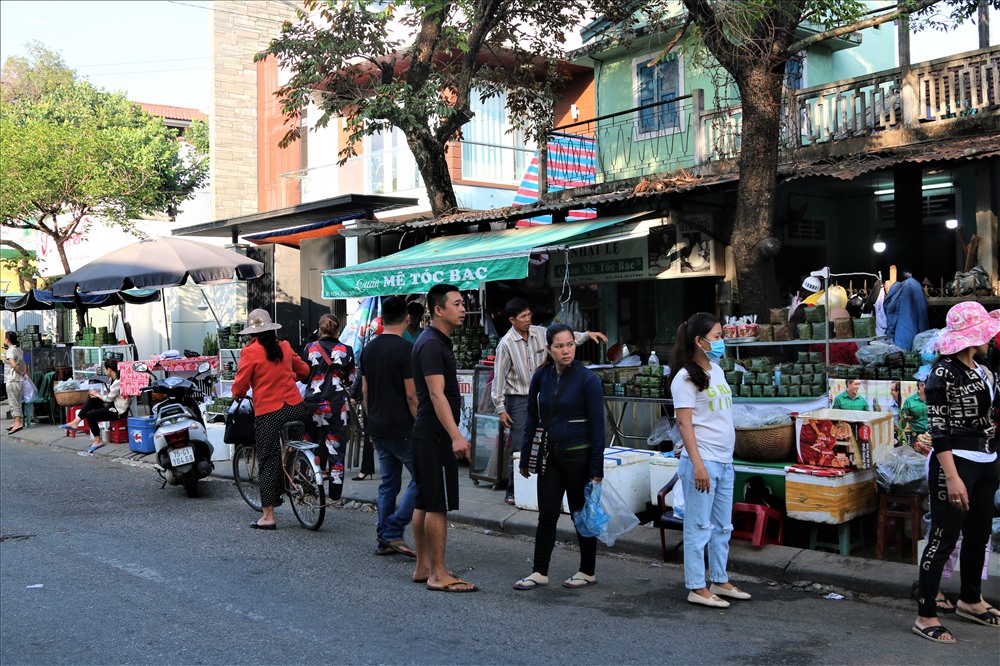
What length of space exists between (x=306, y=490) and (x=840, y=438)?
4616 mm

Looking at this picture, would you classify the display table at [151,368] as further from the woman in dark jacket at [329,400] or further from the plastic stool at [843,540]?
the plastic stool at [843,540]

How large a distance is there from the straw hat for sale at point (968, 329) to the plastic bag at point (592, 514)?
7.38 ft

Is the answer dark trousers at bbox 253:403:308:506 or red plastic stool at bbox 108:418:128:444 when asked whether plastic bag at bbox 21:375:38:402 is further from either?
dark trousers at bbox 253:403:308:506

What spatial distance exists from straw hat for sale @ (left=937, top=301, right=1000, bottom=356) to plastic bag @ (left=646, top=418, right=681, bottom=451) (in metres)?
3.84

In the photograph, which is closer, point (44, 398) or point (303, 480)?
point (303, 480)

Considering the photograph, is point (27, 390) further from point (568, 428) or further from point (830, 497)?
point (830, 497)

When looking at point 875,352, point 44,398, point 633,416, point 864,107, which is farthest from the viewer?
point 44,398

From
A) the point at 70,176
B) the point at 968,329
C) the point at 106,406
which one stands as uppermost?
the point at 70,176

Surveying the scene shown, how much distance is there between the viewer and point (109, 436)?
608 inches

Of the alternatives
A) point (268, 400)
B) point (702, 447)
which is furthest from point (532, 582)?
point (268, 400)

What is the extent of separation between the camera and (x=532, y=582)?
6.33 meters

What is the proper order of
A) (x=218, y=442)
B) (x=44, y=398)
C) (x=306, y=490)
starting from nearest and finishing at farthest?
(x=306, y=490) < (x=218, y=442) < (x=44, y=398)

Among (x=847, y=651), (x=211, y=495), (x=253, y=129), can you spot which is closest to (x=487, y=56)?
(x=253, y=129)

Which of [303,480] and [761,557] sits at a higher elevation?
[303,480]
